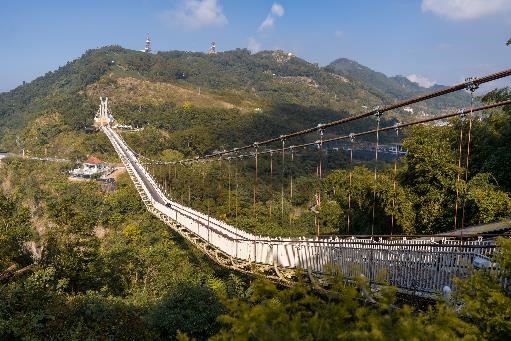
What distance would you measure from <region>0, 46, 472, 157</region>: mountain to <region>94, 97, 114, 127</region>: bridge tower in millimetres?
1322

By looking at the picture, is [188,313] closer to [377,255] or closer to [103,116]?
[377,255]

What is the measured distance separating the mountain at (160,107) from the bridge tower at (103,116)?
1322 mm

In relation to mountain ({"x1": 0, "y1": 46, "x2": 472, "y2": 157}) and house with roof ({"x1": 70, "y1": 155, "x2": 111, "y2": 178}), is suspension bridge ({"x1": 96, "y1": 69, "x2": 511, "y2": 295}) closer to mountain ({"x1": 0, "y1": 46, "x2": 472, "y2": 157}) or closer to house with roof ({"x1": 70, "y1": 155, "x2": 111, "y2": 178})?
house with roof ({"x1": 70, "y1": 155, "x2": 111, "y2": 178})

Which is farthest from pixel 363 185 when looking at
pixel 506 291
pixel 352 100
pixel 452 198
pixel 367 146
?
pixel 352 100

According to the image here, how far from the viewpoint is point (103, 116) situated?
68.8 meters

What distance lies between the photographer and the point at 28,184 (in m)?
45.6

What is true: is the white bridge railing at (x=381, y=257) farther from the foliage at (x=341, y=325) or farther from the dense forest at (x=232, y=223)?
the foliage at (x=341, y=325)

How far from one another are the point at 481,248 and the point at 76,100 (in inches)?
3242

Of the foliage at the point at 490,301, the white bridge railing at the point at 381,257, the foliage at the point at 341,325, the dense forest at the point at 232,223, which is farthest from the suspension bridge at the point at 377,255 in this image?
the foliage at the point at 341,325

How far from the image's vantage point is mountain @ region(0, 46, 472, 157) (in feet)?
201

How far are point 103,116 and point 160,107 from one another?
38.4 feet

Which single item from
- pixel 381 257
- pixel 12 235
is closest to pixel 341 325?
pixel 381 257

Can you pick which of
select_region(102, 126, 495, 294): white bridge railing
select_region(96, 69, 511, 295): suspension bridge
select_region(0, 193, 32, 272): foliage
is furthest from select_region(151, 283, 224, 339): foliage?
select_region(0, 193, 32, 272): foliage

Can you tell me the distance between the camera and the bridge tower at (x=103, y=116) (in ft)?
217
